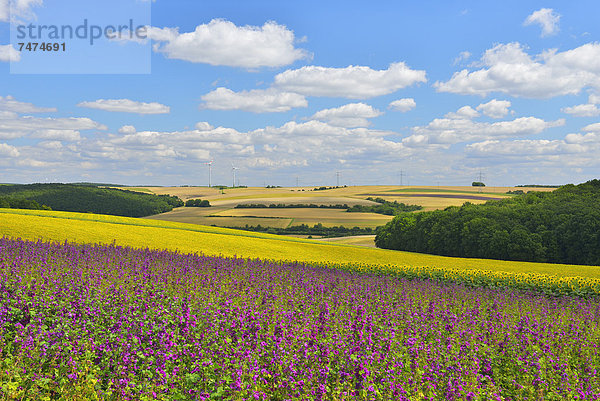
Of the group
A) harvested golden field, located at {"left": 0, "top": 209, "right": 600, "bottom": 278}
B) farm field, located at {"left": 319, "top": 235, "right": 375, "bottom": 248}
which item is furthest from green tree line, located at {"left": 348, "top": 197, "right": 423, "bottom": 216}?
harvested golden field, located at {"left": 0, "top": 209, "right": 600, "bottom": 278}

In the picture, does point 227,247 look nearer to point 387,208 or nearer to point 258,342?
point 258,342

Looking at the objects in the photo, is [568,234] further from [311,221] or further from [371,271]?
[311,221]

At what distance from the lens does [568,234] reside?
40344 mm

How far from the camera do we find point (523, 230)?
41.8 metres

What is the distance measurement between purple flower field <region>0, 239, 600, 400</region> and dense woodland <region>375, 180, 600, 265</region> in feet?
105

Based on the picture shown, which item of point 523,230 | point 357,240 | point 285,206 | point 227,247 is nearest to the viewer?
point 227,247

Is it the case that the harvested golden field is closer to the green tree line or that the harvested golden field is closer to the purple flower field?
the purple flower field

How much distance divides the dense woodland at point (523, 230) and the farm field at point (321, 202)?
63.0 feet

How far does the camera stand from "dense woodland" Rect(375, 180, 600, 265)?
40.4 metres

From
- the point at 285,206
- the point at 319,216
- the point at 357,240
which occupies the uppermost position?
the point at 285,206

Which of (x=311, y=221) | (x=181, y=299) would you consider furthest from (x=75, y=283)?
(x=311, y=221)

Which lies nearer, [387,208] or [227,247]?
[227,247]

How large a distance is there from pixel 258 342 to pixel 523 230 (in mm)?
40223

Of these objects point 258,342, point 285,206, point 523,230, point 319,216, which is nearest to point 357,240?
point 319,216
